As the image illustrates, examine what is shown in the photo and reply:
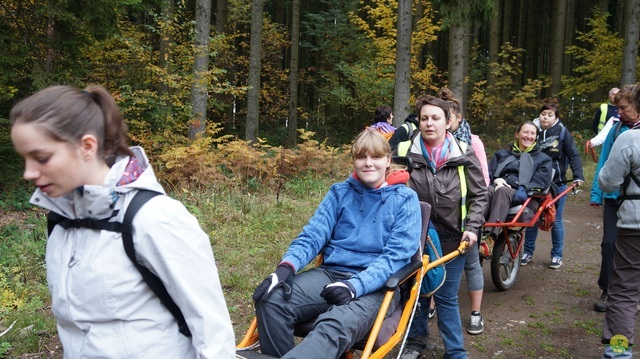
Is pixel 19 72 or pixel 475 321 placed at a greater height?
pixel 19 72

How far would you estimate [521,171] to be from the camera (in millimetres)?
6691

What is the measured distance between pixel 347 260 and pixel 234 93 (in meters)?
10.4

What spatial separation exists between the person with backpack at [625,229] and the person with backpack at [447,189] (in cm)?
105

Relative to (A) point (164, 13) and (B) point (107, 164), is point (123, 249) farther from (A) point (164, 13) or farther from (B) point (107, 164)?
(A) point (164, 13)

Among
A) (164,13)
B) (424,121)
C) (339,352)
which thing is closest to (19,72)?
(164,13)

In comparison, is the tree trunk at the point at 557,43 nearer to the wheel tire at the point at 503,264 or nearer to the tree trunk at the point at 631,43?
the tree trunk at the point at 631,43

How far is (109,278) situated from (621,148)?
4058mm

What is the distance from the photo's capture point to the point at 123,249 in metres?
1.87

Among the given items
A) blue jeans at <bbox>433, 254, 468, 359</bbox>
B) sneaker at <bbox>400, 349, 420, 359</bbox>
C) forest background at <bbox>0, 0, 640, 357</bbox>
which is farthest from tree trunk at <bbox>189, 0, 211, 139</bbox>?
blue jeans at <bbox>433, 254, 468, 359</bbox>

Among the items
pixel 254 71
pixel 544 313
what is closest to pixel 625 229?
pixel 544 313

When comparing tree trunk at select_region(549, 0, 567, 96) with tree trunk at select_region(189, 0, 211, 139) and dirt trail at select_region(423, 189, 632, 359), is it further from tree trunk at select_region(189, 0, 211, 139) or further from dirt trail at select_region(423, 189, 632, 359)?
dirt trail at select_region(423, 189, 632, 359)

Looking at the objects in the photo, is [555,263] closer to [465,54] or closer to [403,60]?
[403,60]

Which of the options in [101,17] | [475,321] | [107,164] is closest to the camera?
[107,164]

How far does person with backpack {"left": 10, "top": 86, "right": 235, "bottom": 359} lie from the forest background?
3.30m
